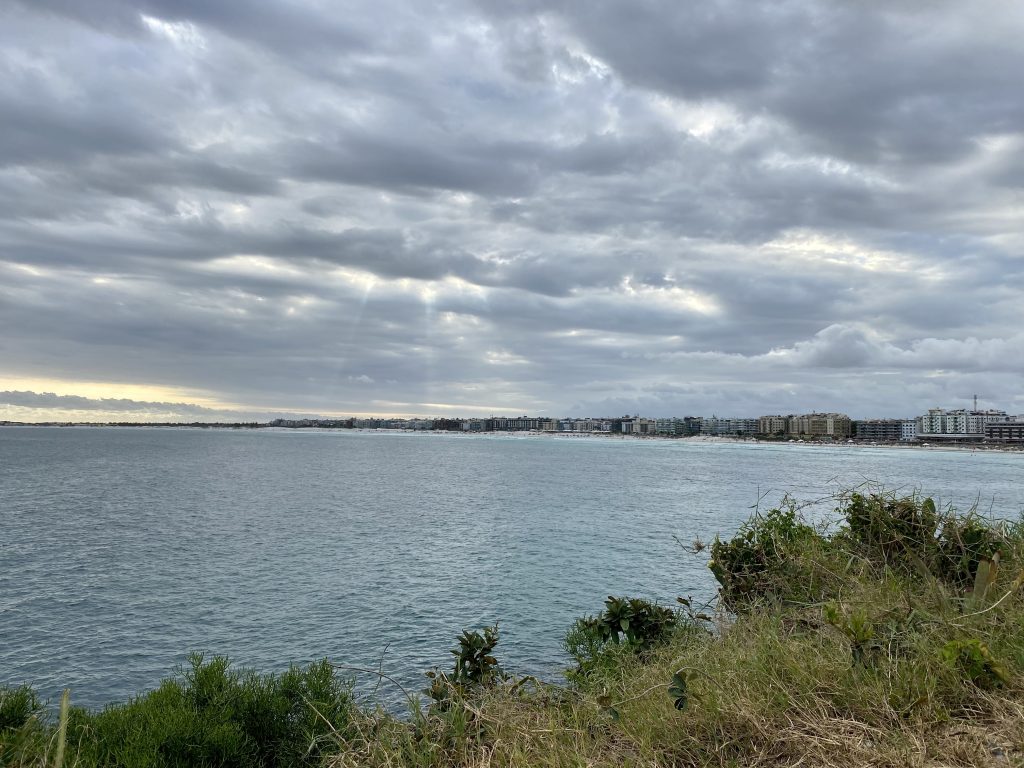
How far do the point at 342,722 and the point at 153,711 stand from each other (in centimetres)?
247

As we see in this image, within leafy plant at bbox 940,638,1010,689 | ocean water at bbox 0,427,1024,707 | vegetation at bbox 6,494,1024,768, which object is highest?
leafy plant at bbox 940,638,1010,689

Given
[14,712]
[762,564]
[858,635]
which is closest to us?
[858,635]

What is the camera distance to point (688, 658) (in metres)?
8.20

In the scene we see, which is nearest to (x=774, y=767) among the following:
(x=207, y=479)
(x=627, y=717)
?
(x=627, y=717)

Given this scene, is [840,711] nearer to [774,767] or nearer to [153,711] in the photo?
[774,767]

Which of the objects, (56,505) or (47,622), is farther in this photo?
(56,505)

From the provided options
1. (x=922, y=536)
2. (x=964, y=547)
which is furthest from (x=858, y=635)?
(x=922, y=536)

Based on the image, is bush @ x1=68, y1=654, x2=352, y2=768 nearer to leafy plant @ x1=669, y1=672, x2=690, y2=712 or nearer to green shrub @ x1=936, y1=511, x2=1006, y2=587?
leafy plant @ x1=669, y1=672, x2=690, y2=712

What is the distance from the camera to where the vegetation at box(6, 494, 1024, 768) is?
17.6 feet

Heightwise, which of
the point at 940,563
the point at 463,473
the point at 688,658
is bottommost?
the point at 463,473

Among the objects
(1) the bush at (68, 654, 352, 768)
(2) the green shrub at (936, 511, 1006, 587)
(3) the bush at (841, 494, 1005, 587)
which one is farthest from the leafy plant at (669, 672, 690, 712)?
(2) the green shrub at (936, 511, 1006, 587)

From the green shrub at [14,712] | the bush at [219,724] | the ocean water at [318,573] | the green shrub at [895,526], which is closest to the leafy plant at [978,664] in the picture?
the green shrub at [895,526]

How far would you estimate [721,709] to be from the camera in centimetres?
585

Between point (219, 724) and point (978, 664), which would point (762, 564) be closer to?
point (978, 664)
